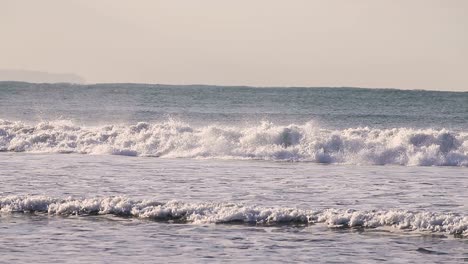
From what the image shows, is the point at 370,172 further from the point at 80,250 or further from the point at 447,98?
the point at 447,98

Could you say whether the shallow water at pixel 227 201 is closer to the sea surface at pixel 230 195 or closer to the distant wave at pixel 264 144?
the sea surface at pixel 230 195

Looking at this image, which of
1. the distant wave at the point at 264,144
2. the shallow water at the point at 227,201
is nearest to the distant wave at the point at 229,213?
the shallow water at the point at 227,201

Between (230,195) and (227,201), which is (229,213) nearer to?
(227,201)

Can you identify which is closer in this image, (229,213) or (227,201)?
(229,213)

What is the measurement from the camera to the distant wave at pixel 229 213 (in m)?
18.9

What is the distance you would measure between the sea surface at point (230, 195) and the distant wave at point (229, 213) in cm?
3

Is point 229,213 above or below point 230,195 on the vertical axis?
below

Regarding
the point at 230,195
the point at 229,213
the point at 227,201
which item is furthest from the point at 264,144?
the point at 229,213

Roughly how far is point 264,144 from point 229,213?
718 inches

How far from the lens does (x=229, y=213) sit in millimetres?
19891

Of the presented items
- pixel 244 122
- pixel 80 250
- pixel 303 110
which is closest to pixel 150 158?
pixel 80 250

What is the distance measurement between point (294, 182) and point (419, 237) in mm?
8651

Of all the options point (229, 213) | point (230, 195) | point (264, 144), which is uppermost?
point (264, 144)

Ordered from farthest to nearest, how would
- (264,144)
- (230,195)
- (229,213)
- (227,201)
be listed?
(264,144) < (230,195) < (227,201) < (229,213)
